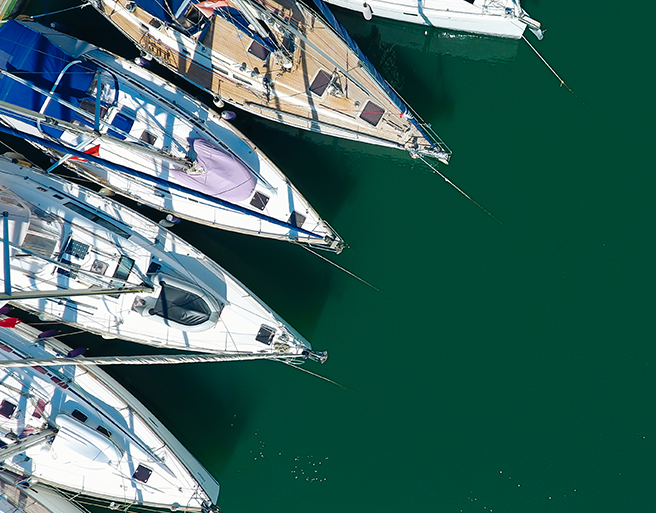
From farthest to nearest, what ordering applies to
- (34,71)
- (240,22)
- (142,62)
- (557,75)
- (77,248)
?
1. (557,75)
2. (142,62)
3. (240,22)
4. (77,248)
5. (34,71)

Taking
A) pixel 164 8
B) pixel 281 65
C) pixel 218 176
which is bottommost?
pixel 218 176

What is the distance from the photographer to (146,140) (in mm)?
12547

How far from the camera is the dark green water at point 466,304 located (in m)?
13.7

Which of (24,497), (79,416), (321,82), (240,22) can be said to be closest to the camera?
(240,22)

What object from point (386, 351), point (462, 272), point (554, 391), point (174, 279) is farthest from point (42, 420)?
point (554, 391)

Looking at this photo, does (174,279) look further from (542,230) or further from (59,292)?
(542,230)

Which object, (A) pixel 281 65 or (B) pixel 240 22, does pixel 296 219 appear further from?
(B) pixel 240 22

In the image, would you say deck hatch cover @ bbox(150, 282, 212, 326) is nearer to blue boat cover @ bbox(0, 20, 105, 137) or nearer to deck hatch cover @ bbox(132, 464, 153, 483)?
deck hatch cover @ bbox(132, 464, 153, 483)

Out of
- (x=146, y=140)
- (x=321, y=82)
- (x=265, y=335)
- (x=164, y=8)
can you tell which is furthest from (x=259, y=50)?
(x=265, y=335)

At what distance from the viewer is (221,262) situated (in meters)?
14.1

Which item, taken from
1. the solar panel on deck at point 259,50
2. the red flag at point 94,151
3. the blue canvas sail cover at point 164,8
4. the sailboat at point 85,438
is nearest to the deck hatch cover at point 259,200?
the solar panel on deck at point 259,50

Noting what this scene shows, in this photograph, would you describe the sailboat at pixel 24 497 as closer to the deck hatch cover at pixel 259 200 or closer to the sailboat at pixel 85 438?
the sailboat at pixel 85 438

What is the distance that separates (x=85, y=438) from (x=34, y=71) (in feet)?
29.0

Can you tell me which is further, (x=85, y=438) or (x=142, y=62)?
(x=142, y=62)
